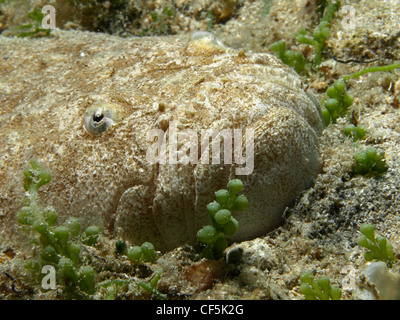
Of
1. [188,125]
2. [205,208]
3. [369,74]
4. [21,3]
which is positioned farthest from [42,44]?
[369,74]

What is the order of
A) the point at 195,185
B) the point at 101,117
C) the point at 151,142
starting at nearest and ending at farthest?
1. the point at 195,185
2. the point at 151,142
3. the point at 101,117

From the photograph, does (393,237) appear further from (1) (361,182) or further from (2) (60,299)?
(2) (60,299)

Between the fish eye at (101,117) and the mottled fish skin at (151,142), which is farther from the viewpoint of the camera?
the fish eye at (101,117)

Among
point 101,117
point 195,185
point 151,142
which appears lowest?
point 195,185

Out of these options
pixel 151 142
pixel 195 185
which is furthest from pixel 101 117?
Answer: pixel 195 185

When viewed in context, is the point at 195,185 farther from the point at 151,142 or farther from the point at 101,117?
the point at 101,117
